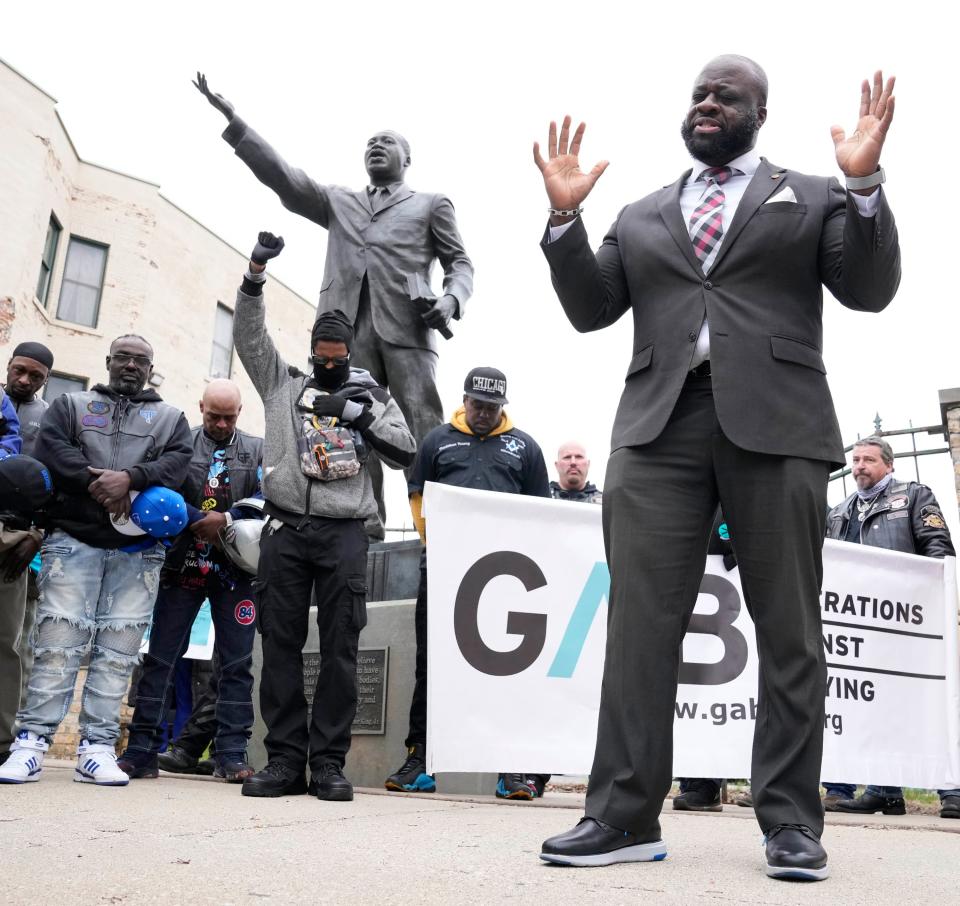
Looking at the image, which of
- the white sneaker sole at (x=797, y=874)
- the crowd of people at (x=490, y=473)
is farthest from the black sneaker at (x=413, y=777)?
the white sneaker sole at (x=797, y=874)

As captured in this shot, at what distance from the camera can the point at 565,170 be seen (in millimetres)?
2912

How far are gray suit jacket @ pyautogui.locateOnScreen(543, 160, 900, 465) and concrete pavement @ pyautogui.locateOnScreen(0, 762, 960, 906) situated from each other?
1075 millimetres

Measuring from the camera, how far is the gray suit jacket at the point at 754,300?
9.01 feet

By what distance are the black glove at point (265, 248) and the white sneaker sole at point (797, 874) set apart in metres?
3.41

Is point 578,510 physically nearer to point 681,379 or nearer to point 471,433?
point 471,433

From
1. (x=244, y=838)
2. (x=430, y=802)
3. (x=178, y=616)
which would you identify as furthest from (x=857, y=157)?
(x=178, y=616)

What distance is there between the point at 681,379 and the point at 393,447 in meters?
2.15

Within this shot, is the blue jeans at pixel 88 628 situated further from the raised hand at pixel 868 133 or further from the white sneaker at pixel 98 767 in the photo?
the raised hand at pixel 868 133

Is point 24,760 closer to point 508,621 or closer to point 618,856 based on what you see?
point 508,621

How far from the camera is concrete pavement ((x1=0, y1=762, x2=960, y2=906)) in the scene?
200 centimetres

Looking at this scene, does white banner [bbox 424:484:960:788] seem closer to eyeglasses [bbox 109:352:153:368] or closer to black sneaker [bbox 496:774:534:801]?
black sneaker [bbox 496:774:534:801]

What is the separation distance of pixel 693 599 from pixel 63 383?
22.0 meters

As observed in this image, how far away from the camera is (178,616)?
530 centimetres

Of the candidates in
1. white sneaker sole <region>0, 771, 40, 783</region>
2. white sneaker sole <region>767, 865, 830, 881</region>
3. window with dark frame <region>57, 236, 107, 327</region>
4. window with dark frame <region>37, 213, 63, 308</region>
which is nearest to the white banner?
white sneaker sole <region>0, 771, 40, 783</region>
